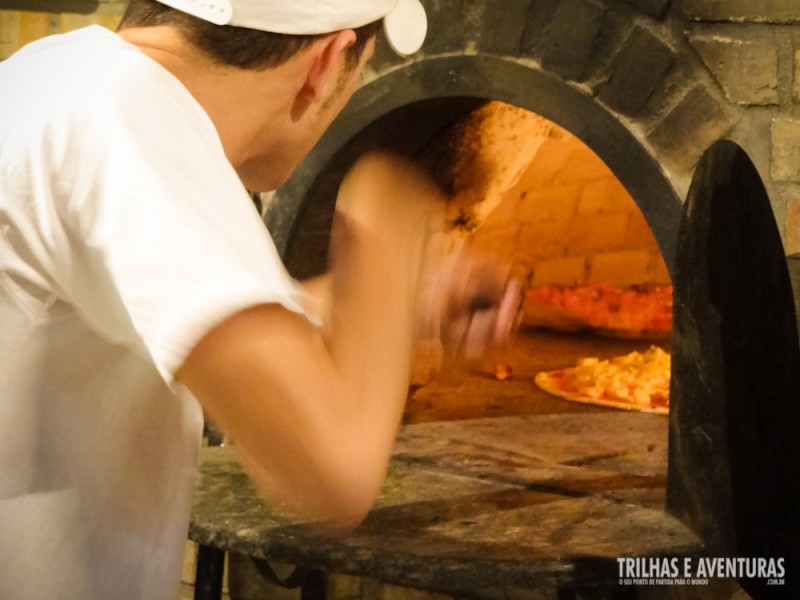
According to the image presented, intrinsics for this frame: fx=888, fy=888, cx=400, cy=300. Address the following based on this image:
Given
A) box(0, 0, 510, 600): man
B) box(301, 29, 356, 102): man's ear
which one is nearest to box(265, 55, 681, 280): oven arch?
box(0, 0, 510, 600): man

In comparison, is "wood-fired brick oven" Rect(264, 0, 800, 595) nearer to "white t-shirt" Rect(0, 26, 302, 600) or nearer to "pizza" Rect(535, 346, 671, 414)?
"pizza" Rect(535, 346, 671, 414)

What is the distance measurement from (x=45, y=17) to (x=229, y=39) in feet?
5.82

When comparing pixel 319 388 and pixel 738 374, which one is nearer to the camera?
pixel 319 388

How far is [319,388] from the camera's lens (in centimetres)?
67

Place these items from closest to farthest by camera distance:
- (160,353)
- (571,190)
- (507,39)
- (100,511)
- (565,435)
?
(160,353) < (100,511) < (507,39) < (565,435) < (571,190)

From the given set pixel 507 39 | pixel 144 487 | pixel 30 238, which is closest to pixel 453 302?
pixel 144 487

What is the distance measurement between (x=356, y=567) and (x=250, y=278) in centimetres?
75

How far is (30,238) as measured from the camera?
68 centimetres

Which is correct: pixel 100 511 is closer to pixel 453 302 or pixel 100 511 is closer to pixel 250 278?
pixel 250 278

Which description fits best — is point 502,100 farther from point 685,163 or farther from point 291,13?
point 291,13

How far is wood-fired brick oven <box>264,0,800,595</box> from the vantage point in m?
1.24

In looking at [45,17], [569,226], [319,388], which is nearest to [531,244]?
[569,226]

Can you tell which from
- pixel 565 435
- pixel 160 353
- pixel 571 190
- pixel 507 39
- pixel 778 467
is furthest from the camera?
pixel 571 190

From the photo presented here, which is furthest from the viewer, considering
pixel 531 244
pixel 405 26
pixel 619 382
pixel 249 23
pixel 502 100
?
pixel 531 244
